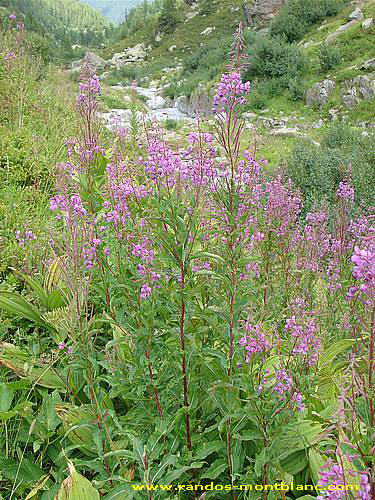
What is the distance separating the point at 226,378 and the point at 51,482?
95 centimetres

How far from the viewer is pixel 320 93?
1334cm

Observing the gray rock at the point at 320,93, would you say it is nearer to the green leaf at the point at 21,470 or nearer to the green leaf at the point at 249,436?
the green leaf at the point at 249,436

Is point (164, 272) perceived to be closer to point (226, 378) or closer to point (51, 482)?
point (226, 378)

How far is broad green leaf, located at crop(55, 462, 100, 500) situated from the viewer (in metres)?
1.66

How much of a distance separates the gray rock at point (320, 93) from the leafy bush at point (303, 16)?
608 centimetres

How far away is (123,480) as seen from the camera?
164 cm

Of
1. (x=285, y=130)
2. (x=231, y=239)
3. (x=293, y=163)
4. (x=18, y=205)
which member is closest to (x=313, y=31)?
(x=285, y=130)

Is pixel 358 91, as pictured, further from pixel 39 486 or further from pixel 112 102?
pixel 39 486

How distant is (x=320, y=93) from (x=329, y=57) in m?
1.58

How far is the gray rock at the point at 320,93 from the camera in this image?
13.2 meters

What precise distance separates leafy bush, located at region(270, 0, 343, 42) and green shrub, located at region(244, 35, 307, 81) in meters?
1.90

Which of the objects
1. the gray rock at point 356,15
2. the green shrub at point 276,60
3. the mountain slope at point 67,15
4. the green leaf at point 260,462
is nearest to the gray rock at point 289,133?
the green shrub at point 276,60

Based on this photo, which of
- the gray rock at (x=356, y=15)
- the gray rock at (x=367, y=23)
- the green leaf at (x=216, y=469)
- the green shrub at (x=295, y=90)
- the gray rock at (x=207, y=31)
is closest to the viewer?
the green leaf at (x=216, y=469)

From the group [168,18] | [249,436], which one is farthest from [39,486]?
[168,18]
